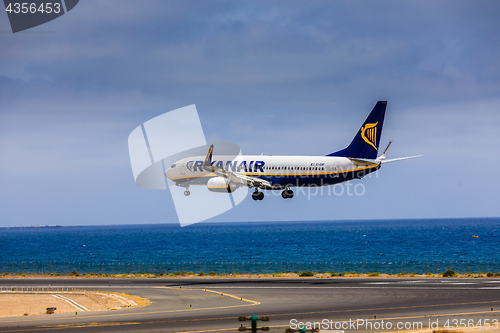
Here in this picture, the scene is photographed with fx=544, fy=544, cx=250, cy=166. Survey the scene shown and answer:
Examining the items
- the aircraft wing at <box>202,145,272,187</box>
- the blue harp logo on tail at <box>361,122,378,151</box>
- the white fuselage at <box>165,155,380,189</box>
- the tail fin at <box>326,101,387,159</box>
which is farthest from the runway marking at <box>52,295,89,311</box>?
the blue harp logo on tail at <box>361,122,378,151</box>

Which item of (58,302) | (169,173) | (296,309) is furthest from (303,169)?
(58,302)

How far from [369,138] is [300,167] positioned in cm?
1198

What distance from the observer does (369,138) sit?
3073 inches

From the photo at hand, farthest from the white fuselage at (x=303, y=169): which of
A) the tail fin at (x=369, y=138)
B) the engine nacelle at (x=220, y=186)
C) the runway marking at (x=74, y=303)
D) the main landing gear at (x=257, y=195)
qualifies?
A: the runway marking at (x=74, y=303)

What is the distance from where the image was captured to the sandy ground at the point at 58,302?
64250mm

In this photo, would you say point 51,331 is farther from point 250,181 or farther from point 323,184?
point 323,184

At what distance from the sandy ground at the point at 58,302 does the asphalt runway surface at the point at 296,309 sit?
346 cm

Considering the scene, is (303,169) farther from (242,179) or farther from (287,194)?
(242,179)

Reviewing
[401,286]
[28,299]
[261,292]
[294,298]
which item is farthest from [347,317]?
[28,299]

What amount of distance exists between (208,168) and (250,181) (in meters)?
6.14

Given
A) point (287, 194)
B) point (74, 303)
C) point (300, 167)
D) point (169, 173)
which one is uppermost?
point (169, 173)

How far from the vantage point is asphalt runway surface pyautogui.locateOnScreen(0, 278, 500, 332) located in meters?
46.8

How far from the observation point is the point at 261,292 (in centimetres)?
7481

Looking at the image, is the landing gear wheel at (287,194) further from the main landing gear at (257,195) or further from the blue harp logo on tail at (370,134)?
the blue harp logo on tail at (370,134)
